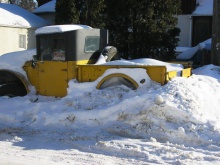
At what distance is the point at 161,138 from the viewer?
6504mm

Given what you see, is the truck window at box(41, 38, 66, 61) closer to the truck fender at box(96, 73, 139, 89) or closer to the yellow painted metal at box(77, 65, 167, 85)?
the yellow painted metal at box(77, 65, 167, 85)

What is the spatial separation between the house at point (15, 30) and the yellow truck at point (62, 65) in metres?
11.9

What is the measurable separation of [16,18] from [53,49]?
1425 cm

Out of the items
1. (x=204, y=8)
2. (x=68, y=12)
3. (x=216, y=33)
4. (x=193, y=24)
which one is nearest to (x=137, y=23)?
(x=68, y=12)

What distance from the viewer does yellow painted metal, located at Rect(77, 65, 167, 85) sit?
7.52m

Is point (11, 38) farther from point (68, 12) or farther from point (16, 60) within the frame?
point (16, 60)

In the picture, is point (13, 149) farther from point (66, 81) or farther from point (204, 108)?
point (204, 108)

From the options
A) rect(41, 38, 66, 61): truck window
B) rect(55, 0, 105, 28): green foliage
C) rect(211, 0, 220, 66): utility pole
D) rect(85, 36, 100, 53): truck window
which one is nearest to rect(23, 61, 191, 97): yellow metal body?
rect(41, 38, 66, 61): truck window

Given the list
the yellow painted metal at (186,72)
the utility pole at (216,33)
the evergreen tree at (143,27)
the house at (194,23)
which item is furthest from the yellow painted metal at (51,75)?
the house at (194,23)

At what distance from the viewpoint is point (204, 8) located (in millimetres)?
24781

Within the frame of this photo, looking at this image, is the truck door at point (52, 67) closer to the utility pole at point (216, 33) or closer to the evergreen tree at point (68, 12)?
the utility pole at point (216, 33)

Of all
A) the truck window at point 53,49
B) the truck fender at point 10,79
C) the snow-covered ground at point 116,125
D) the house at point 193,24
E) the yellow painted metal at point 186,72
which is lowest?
the snow-covered ground at point 116,125

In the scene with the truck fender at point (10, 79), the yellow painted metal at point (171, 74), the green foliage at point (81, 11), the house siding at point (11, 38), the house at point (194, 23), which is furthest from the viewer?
the house at point (194, 23)

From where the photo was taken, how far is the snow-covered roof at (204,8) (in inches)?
949
